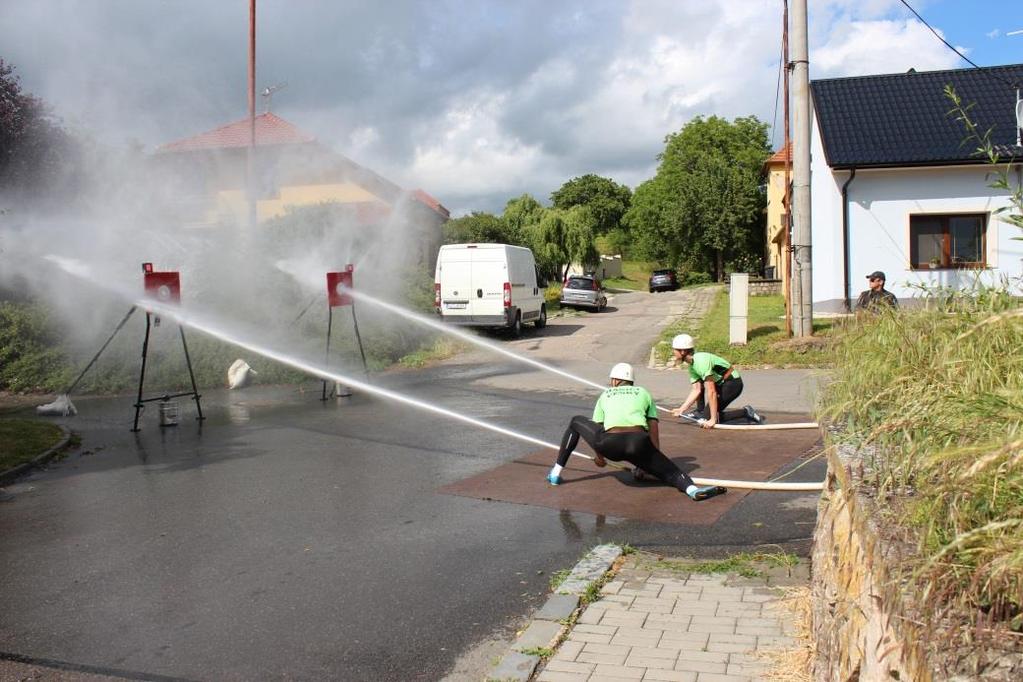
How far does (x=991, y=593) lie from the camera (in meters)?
2.09

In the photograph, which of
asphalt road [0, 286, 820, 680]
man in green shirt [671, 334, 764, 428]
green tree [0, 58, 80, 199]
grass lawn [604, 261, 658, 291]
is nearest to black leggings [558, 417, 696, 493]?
asphalt road [0, 286, 820, 680]

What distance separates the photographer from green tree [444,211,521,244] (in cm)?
4146

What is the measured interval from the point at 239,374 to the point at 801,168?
11.2m

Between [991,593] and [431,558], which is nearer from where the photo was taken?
[991,593]

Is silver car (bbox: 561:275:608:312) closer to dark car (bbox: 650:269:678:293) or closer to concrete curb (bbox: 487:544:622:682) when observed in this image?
dark car (bbox: 650:269:678:293)

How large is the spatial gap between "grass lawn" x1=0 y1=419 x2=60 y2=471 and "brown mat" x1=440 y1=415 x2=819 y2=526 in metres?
5.47

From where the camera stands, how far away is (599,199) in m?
97.9

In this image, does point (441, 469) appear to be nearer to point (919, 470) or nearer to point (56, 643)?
point (56, 643)

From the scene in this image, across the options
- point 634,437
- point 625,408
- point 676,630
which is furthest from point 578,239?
point 676,630

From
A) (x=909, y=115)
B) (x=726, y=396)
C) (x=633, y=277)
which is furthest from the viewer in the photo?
(x=633, y=277)

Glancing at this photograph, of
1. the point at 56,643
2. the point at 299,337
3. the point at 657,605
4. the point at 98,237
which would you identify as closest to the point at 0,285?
the point at 98,237

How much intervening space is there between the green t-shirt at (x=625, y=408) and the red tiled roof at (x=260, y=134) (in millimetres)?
16424

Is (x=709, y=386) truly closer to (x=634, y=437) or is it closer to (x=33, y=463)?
(x=634, y=437)

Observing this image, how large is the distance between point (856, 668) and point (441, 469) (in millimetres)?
6424
